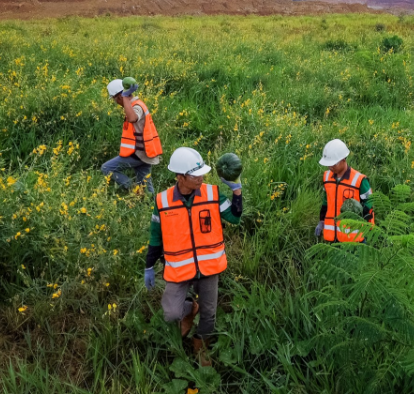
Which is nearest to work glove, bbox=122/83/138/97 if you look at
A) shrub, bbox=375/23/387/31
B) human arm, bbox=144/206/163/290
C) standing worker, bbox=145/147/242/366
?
standing worker, bbox=145/147/242/366

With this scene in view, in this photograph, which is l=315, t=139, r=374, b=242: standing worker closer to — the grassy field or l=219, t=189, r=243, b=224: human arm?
the grassy field

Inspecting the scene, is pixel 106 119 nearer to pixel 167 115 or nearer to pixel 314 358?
pixel 167 115

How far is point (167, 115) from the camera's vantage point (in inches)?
239

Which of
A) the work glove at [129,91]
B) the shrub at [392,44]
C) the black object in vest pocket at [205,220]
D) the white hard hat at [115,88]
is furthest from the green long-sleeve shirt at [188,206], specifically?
the shrub at [392,44]

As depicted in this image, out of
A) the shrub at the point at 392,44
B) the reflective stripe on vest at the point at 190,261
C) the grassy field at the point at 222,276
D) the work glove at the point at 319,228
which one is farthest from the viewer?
the shrub at the point at 392,44

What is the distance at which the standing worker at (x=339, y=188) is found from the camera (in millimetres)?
3363

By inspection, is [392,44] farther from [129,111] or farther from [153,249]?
[153,249]

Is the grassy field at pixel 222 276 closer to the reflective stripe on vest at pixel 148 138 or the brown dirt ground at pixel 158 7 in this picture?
the reflective stripe on vest at pixel 148 138

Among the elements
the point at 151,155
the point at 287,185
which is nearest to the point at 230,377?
the point at 287,185

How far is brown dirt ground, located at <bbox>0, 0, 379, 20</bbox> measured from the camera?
34.6 meters

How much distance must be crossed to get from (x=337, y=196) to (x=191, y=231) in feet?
4.61

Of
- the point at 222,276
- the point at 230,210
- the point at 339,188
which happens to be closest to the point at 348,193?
the point at 339,188

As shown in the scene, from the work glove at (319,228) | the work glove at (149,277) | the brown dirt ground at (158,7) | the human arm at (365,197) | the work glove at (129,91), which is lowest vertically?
the brown dirt ground at (158,7)

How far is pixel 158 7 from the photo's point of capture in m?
40.0
